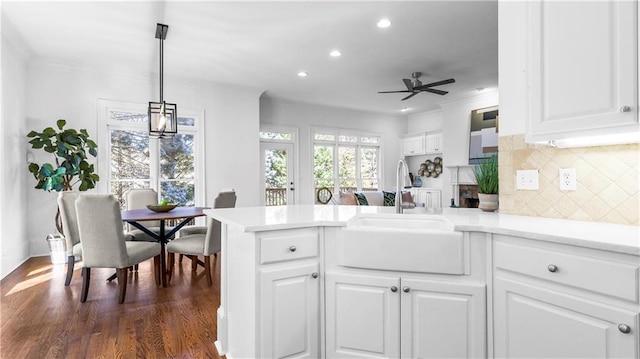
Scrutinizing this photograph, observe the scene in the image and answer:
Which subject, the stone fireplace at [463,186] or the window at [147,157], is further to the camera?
the stone fireplace at [463,186]

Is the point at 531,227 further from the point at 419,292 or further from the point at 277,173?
the point at 277,173

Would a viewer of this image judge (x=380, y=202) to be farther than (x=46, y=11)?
Yes

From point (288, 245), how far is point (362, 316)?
1.73ft

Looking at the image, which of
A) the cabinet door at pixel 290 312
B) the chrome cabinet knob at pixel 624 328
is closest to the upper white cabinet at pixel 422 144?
the cabinet door at pixel 290 312

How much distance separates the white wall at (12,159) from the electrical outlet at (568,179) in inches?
205

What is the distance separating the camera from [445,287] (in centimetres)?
164

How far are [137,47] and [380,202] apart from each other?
4.33m

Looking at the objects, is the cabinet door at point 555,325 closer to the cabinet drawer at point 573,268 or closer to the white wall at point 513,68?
the cabinet drawer at point 573,268

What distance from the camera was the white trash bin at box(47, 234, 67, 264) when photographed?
4.35 m

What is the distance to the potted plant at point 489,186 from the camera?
7.09 ft

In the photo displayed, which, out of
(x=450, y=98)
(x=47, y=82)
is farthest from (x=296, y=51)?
(x=450, y=98)

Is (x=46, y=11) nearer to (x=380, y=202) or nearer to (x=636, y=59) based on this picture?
(x=636, y=59)

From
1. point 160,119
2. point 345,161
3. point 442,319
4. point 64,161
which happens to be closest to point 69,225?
point 160,119

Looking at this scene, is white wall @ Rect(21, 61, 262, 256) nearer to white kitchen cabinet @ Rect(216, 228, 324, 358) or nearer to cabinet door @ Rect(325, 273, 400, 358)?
white kitchen cabinet @ Rect(216, 228, 324, 358)
